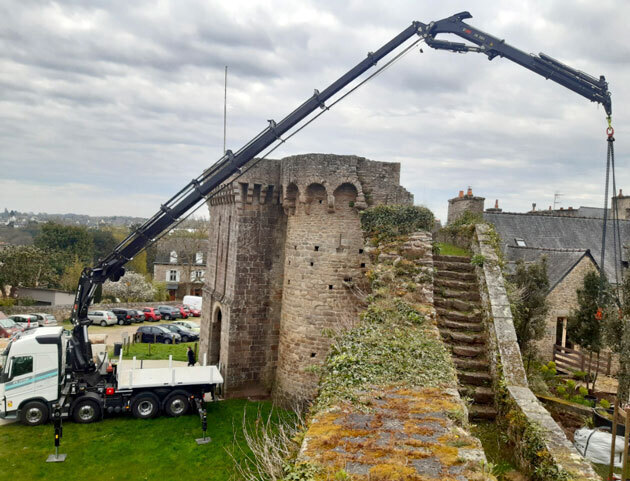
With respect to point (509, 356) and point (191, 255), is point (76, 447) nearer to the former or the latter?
point (509, 356)

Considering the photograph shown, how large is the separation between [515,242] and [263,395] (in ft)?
58.0

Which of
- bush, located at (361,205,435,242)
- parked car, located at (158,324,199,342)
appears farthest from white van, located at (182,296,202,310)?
bush, located at (361,205,435,242)

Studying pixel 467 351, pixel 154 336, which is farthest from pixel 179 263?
pixel 467 351

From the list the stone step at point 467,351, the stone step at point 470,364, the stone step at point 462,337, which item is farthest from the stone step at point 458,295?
the stone step at point 470,364

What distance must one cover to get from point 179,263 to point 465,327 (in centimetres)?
5293

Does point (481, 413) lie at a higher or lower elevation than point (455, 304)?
lower

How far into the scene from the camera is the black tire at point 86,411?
14750mm

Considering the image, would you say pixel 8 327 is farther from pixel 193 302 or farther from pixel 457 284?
pixel 457 284

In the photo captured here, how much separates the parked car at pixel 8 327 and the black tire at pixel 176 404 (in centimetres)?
1748

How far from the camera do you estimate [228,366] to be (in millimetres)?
17578

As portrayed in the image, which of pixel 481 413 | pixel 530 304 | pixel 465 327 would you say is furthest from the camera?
pixel 530 304

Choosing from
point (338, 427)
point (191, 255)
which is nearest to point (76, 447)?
point (338, 427)

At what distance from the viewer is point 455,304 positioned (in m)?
9.92

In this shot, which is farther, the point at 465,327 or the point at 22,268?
the point at 22,268
